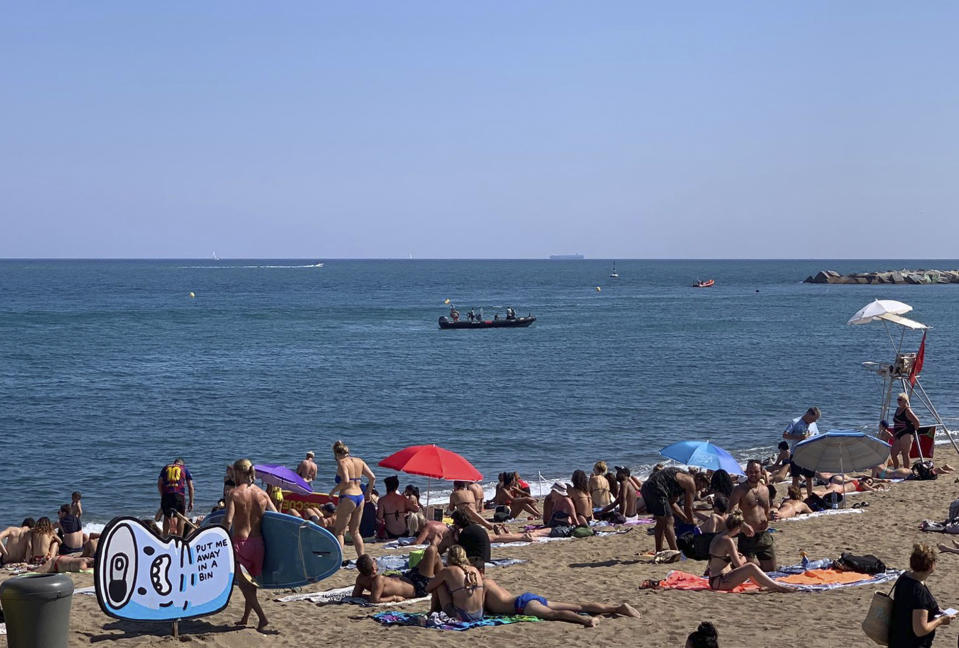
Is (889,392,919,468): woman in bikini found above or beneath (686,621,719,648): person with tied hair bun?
beneath

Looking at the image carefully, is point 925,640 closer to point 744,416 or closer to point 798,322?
point 744,416

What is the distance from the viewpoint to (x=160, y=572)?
28.0 ft

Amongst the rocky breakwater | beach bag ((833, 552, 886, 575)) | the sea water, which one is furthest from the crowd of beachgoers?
the rocky breakwater

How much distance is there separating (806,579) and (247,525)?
5.78 meters

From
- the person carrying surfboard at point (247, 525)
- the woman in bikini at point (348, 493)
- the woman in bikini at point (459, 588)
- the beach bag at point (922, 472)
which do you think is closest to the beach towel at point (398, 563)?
the woman in bikini at point (348, 493)

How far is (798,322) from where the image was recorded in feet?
256

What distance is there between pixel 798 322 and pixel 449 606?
72683 mm

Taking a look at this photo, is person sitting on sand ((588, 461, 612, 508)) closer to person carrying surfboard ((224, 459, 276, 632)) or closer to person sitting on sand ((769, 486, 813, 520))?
person sitting on sand ((769, 486, 813, 520))

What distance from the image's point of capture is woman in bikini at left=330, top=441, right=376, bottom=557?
1235 centimetres

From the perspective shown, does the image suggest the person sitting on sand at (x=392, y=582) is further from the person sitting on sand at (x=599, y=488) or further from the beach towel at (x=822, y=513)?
the beach towel at (x=822, y=513)

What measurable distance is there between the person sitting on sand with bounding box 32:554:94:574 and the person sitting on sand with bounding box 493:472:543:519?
6.48 metres

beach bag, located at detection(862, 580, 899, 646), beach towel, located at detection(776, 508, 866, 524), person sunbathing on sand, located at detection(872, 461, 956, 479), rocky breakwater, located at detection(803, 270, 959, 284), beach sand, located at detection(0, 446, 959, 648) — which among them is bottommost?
beach towel, located at detection(776, 508, 866, 524)

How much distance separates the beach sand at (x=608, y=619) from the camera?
29.1 feet

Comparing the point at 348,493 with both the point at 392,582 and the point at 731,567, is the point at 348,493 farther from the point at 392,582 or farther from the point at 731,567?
the point at 731,567
